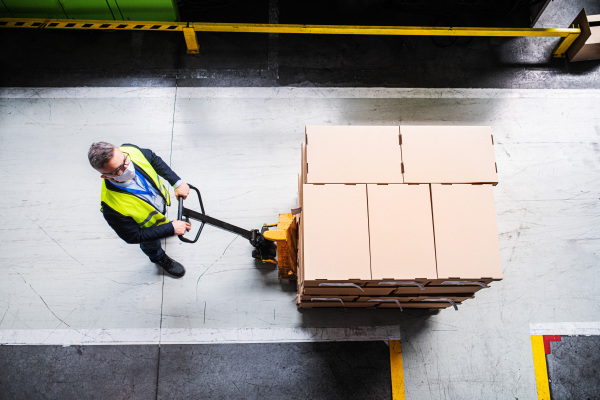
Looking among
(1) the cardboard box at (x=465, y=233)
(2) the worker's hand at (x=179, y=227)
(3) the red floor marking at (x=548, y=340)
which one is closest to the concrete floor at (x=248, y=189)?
(3) the red floor marking at (x=548, y=340)

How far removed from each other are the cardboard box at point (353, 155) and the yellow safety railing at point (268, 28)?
2376 millimetres

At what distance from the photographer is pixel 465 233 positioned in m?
3.34

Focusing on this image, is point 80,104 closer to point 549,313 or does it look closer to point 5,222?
point 5,222

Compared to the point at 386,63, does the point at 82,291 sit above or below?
below

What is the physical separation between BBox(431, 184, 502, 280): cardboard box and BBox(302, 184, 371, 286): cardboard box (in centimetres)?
61

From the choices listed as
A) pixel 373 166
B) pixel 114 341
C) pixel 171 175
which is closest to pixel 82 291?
pixel 114 341

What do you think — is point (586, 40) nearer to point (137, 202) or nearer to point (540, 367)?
point (540, 367)

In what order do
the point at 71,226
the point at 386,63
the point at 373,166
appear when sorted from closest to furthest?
1. the point at 373,166
2. the point at 71,226
3. the point at 386,63

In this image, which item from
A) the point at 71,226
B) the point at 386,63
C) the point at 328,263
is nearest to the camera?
the point at 328,263

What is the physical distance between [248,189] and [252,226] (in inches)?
18.7

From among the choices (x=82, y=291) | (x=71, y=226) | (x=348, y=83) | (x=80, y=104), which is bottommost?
(x=82, y=291)

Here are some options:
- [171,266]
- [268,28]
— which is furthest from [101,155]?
[268,28]

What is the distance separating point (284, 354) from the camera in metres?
4.41

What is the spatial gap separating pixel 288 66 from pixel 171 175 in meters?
2.62
